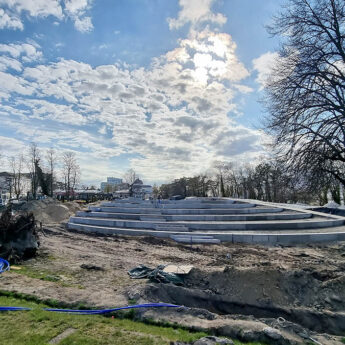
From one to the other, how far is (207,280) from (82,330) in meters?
3.40

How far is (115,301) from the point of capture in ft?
15.0

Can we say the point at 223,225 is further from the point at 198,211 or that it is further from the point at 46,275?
the point at 46,275

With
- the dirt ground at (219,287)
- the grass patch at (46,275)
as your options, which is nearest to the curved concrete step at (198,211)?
the dirt ground at (219,287)

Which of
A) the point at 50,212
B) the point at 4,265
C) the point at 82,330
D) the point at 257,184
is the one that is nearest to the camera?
the point at 82,330

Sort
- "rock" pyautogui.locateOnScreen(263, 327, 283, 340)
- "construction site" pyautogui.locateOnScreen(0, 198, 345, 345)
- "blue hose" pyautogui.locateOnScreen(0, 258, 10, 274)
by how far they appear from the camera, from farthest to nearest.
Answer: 1. "blue hose" pyautogui.locateOnScreen(0, 258, 10, 274)
2. "construction site" pyautogui.locateOnScreen(0, 198, 345, 345)
3. "rock" pyautogui.locateOnScreen(263, 327, 283, 340)

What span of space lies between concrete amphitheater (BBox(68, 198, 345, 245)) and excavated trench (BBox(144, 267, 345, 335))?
5384 mm

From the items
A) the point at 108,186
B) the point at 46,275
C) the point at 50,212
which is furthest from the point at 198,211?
the point at 108,186

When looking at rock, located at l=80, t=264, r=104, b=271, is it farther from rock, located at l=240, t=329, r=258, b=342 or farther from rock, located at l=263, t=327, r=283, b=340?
rock, located at l=263, t=327, r=283, b=340

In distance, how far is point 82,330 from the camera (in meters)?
3.47

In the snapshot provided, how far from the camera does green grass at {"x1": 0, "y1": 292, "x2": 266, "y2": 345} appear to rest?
3.22 meters

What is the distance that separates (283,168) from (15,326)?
1076cm

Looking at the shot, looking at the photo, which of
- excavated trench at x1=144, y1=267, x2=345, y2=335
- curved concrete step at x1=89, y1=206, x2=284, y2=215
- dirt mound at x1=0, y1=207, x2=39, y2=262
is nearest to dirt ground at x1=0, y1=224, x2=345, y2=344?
excavated trench at x1=144, y1=267, x2=345, y2=335

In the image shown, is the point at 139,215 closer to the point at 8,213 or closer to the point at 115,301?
the point at 8,213

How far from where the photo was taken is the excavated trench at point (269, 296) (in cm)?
477
